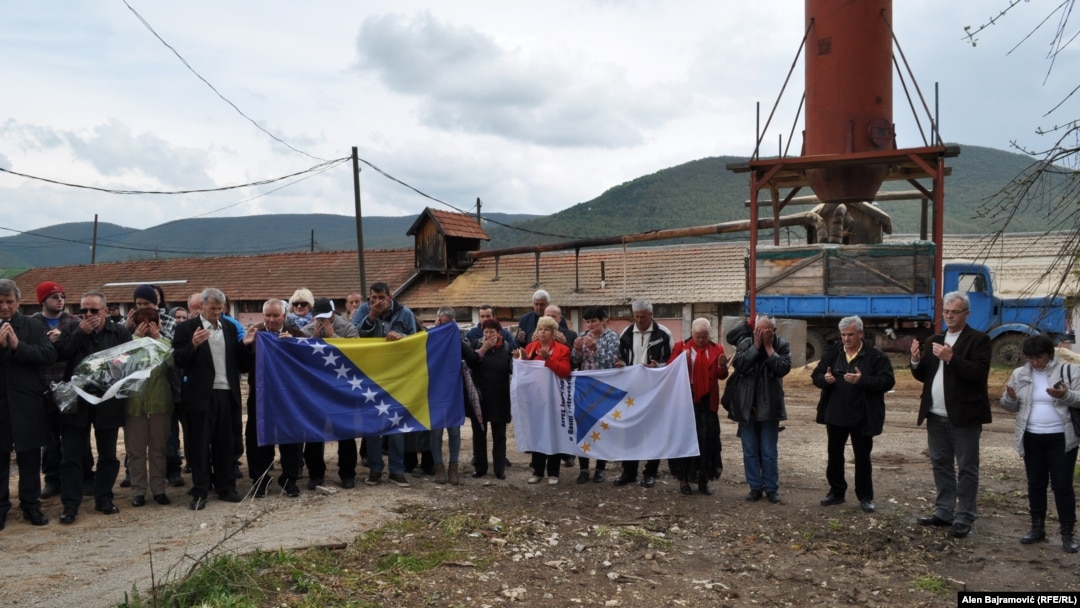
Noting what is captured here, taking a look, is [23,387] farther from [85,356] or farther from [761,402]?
[761,402]

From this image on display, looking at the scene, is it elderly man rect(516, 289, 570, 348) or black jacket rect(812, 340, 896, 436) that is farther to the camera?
elderly man rect(516, 289, 570, 348)

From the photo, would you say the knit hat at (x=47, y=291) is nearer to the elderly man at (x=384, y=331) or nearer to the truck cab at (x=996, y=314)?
the elderly man at (x=384, y=331)

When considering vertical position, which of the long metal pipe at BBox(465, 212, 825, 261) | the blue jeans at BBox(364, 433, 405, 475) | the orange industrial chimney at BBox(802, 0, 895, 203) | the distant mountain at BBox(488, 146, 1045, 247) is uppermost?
the distant mountain at BBox(488, 146, 1045, 247)

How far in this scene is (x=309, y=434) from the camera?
7.63 m

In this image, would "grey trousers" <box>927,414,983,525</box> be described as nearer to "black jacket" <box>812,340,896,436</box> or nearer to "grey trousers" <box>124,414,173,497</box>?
"black jacket" <box>812,340,896,436</box>

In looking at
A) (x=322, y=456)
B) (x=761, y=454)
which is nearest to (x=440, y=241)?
(x=322, y=456)

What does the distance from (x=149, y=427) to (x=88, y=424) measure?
0.50 metres

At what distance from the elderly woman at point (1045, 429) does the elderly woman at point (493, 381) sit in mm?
4679

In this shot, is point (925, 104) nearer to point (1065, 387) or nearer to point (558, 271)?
point (1065, 387)

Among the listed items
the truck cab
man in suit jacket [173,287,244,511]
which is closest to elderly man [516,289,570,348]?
man in suit jacket [173,287,244,511]

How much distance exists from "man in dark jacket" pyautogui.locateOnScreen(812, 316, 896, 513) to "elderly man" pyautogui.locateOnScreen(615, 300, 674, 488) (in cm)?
166

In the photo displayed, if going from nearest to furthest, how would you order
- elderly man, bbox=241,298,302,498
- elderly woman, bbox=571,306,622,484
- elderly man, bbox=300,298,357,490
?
1. elderly man, bbox=241,298,302,498
2. elderly man, bbox=300,298,357,490
3. elderly woman, bbox=571,306,622,484

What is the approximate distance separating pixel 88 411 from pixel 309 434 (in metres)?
1.93

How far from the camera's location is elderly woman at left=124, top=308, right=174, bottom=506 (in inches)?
277
